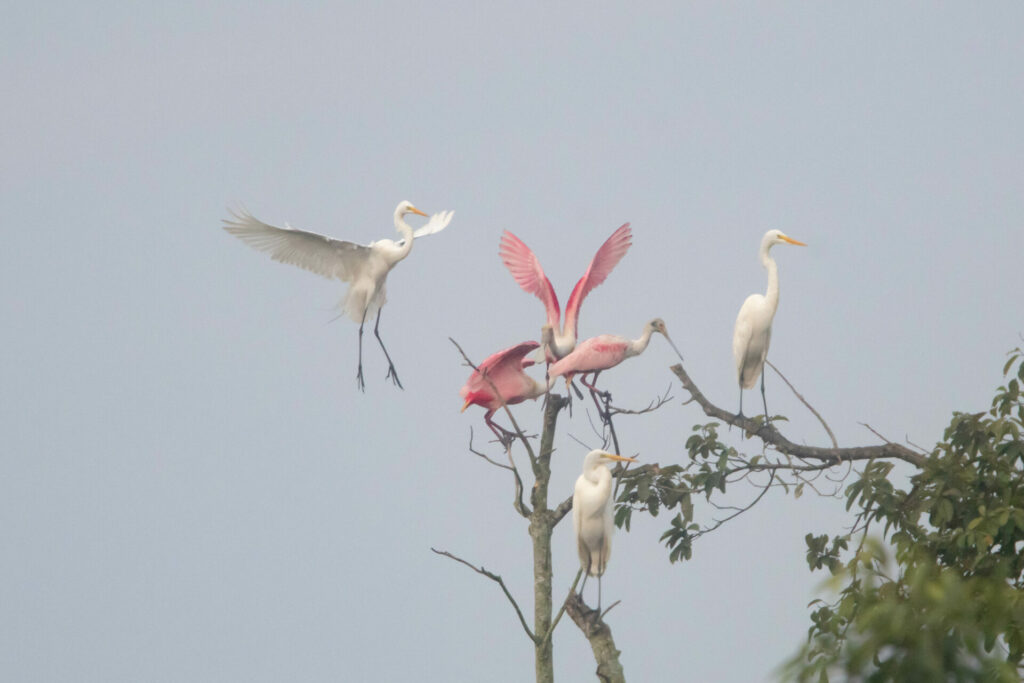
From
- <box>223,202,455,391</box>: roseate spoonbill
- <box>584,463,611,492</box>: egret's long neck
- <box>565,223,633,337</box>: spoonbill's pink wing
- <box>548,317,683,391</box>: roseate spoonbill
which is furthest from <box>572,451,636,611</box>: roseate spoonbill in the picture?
<box>223,202,455,391</box>: roseate spoonbill

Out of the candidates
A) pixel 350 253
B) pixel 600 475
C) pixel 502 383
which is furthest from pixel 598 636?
pixel 350 253

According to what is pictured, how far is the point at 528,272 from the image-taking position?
10.8 metres

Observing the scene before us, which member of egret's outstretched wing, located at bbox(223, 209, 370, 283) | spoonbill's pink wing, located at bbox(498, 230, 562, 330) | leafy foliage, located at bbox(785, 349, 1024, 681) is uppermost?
egret's outstretched wing, located at bbox(223, 209, 370, 283)

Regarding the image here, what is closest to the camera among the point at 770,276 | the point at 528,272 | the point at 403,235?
the point at 770,276

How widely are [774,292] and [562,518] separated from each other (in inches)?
98.6

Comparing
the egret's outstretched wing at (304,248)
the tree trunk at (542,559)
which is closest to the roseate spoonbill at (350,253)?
the egret's outstretched wing at (304,248)

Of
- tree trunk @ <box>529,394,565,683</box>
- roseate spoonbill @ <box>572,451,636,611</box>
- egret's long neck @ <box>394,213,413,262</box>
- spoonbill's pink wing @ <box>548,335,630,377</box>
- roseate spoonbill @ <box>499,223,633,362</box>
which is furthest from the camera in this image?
egret's long neck @ <box>394,213,413,262</box>

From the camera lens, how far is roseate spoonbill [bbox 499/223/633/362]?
10344mm

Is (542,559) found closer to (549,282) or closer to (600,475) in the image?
(600,475)

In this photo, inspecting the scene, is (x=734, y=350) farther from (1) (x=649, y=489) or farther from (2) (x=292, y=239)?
(2) (x=292, y=239)

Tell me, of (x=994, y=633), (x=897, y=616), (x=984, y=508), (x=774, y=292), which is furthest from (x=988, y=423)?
(x=897, y=616)

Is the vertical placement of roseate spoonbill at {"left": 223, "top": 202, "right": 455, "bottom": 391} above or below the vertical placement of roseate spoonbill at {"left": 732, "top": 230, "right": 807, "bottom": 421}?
above

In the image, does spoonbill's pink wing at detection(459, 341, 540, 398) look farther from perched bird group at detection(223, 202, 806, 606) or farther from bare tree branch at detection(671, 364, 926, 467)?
bare tree branch at detection(671, 364, 926, 467)

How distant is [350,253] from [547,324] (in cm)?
202
